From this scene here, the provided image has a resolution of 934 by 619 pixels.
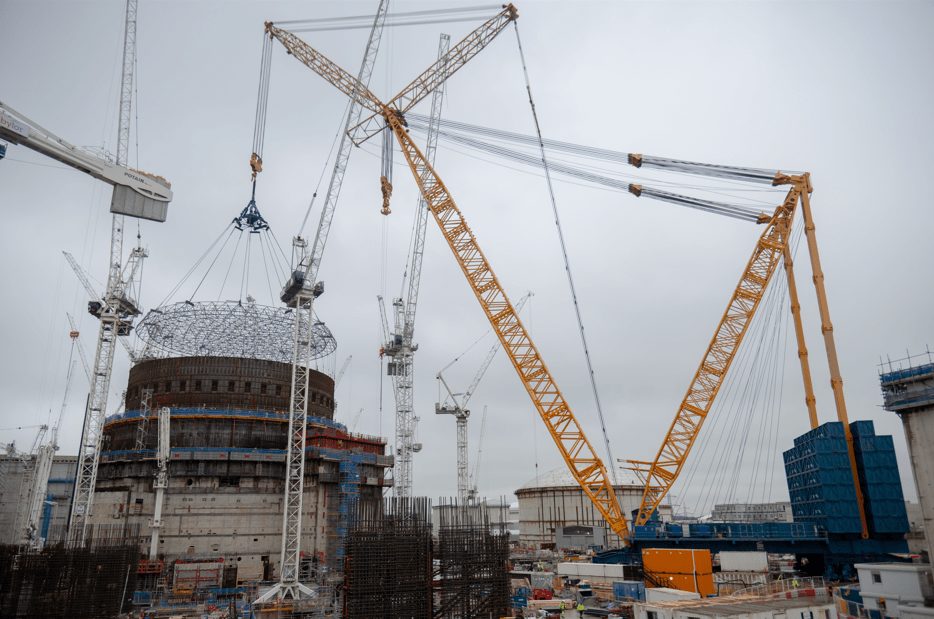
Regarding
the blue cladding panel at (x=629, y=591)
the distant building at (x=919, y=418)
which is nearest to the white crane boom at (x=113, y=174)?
the blue cladding panel at (x=629, y=591)

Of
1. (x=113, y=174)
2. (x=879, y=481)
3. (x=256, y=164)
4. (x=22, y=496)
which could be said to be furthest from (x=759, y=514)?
(x=22, y=496)

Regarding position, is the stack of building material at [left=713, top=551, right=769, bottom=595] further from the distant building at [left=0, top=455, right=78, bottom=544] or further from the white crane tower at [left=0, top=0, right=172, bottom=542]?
the distant building at [left=0, top=455, right=78, bottom=544]

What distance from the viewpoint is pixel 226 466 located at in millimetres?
65688

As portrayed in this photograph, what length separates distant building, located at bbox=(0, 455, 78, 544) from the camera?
91875mm

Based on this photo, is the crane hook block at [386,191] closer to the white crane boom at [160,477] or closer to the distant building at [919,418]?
the white crane boom at [160,477]

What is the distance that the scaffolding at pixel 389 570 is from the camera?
34.6 meters

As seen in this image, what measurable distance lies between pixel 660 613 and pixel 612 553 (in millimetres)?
25263

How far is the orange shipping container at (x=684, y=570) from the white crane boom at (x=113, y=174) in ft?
156

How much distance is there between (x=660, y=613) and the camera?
32.3 meters

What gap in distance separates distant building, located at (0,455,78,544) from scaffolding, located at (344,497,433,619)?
74.7 m

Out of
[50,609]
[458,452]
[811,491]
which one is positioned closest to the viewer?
[50,609]

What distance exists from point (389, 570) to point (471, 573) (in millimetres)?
5009

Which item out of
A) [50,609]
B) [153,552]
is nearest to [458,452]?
[153,552]

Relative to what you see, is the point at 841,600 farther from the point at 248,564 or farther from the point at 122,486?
the point at 122,486
